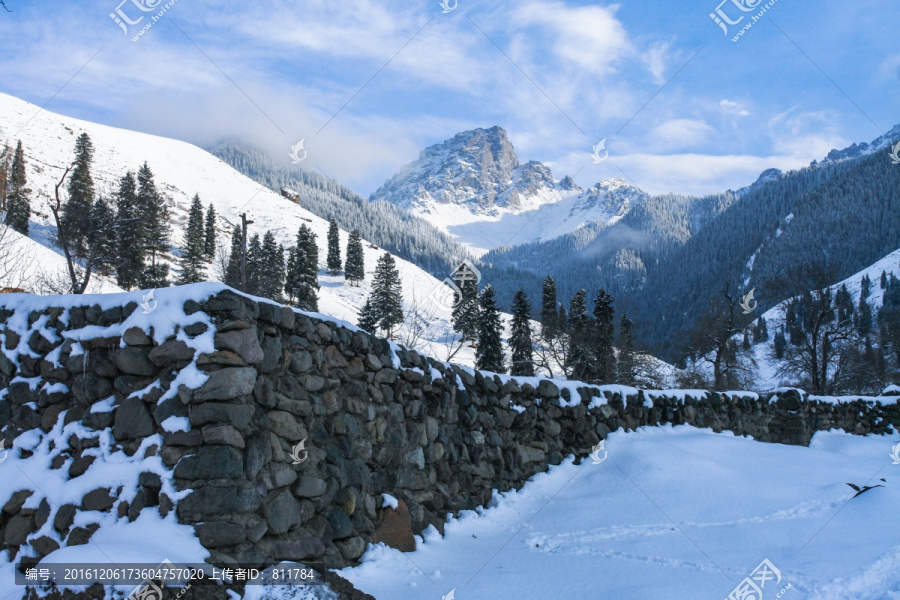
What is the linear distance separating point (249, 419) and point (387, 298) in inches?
2331

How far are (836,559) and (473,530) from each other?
366 cm

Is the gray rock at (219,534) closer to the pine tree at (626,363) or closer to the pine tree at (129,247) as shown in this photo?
the pine tree at (626,363)

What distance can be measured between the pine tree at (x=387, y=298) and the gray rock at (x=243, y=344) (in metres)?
52.4

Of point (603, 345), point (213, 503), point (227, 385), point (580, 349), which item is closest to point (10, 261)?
point (227, 385)

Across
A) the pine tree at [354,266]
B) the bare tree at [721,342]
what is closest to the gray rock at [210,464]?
the bare tree at [721,342]

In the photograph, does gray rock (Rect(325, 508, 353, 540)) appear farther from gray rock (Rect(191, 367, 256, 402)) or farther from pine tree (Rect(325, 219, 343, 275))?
pine tree (Rect(325, 219, 343, 275))

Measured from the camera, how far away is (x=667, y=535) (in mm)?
5934

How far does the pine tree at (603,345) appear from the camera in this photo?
3231 cm

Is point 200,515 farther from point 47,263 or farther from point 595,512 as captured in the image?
point 47,263

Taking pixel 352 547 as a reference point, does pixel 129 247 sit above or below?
above

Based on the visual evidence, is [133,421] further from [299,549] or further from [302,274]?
[302,274]

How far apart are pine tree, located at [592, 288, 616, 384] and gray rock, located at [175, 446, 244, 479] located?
27430 millimetres

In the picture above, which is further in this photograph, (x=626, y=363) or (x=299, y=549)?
(x=626, y=363)

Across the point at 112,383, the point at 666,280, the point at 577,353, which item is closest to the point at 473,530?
the point at 112,383
